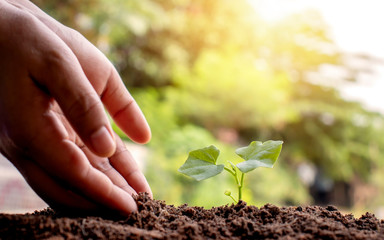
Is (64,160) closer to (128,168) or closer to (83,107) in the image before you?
(83,107)

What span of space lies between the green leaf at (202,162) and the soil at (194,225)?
72 mm

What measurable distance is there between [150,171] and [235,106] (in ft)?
8.69

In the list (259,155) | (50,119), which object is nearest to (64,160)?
(50,119)

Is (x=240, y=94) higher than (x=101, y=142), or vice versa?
(x=240, y=94)

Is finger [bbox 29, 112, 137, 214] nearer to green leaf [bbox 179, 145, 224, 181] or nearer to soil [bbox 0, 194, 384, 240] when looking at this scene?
soil [bbox 0, 194, 384, 240]

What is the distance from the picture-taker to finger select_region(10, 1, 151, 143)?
75 cm

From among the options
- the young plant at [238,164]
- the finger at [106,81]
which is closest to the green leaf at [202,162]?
the young plant at [238,164]

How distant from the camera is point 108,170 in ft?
2.45

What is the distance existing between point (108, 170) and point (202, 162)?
0.19 meters

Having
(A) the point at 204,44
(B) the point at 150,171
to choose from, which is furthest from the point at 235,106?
(B) the point at 150,171

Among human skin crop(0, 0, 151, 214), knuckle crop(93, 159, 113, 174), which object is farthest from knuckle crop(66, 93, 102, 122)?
knuckle crop(93, 159, 113, 174)

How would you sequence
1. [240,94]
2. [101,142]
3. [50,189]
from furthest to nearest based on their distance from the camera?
[240,94]
[50,189]
[101,142]

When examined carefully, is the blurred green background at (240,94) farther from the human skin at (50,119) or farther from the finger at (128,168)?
the human skin at (50,119)

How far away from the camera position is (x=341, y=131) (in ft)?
25.0
